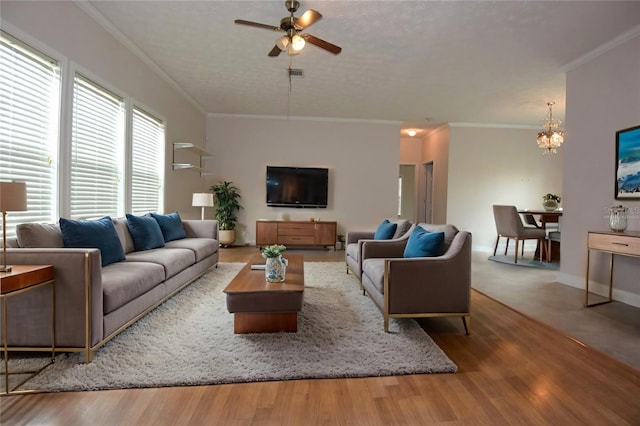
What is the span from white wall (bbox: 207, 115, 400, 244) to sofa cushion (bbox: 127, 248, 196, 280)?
359 cm

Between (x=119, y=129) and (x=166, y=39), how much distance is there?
120cm

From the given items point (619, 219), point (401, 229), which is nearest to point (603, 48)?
point (619, 219)

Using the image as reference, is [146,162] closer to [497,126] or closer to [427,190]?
[427,190]

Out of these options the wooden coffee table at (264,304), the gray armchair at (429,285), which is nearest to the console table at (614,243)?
the gray armchair at (429,285)

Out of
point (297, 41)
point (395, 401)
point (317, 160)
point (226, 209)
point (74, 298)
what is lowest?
point (395, 401)

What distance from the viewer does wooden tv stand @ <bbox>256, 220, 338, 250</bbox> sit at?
662 cm

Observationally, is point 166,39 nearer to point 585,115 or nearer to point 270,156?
point 270,156

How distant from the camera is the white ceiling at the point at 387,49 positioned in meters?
3.15

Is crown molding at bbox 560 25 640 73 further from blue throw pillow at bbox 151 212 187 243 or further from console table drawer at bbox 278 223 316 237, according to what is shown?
blue throw pillow at bbox 151 212 187 243

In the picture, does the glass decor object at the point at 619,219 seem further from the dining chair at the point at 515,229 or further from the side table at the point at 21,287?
the side table at the point at 21,287

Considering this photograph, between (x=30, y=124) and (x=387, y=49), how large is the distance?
3620mm

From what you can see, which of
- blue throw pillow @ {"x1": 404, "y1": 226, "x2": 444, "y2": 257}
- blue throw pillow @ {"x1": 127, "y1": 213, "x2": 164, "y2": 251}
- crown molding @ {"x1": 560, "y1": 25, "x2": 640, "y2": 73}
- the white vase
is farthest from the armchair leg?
crown molding @ {"x1": 560, "y1": 25, "x2": 640, "y2": 73}

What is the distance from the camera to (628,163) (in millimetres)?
3459

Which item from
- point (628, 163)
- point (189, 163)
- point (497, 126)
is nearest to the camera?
point (628, 163)
